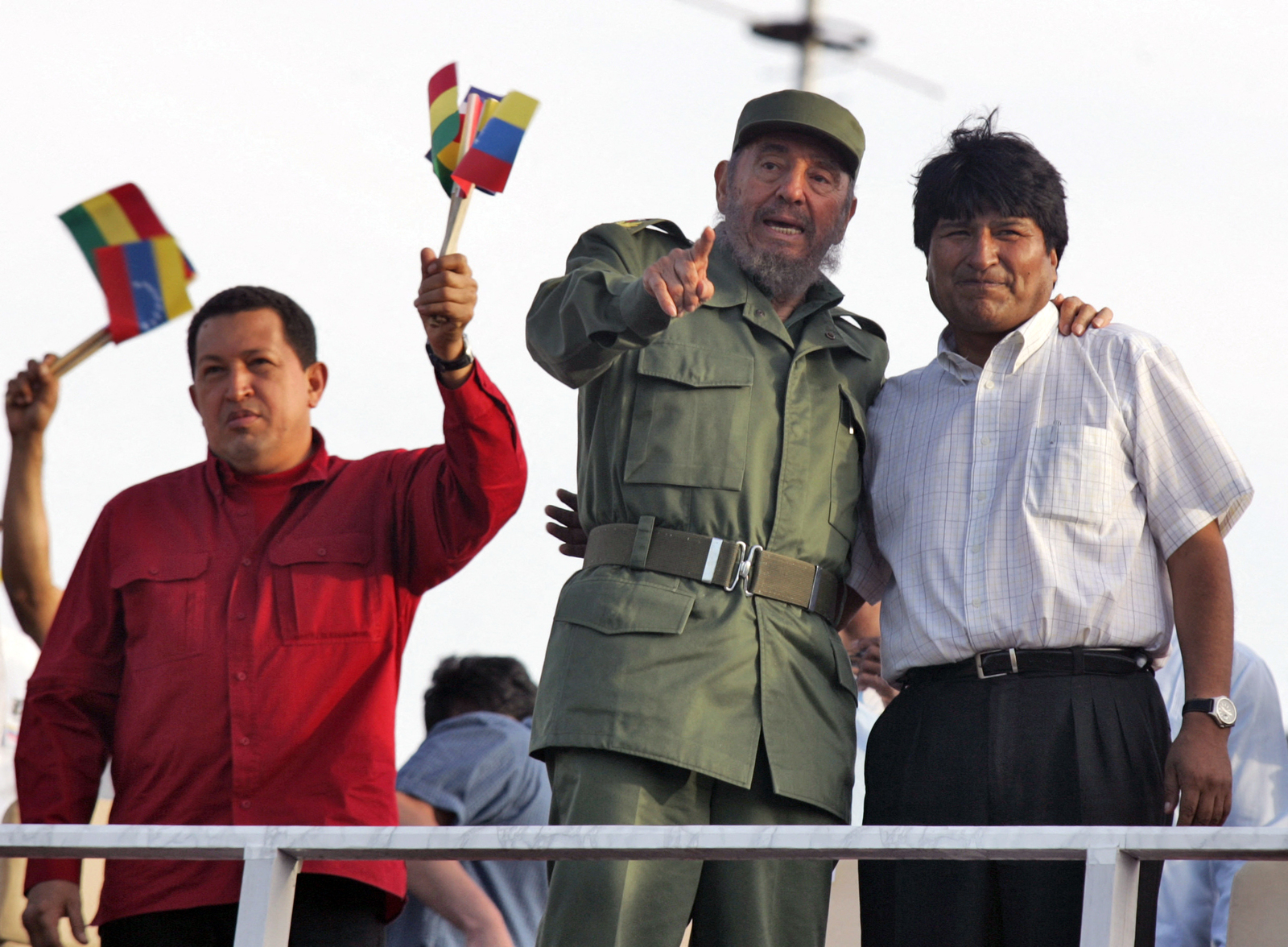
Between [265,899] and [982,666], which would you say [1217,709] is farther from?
[265,899]

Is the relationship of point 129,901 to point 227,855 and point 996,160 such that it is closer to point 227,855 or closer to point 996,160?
point 227,855

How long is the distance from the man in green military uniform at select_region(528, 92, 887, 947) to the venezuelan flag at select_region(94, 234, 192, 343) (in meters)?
2.00

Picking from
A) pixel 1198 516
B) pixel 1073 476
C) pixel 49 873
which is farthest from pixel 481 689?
pixel 1198 516

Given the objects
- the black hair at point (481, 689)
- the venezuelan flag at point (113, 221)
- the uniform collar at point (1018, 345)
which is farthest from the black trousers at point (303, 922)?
the venezuelan flag at point (113, 221)

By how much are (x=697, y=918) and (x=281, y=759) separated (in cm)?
94

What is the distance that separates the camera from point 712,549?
315 cm

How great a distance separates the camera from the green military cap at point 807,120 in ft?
11.4

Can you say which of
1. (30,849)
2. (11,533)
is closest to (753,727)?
(30,849)

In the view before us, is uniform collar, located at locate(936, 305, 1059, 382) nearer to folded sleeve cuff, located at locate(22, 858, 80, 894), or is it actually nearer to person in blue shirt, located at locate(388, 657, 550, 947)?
person in blue shirt, located at locate(388, 657, 550, 947)

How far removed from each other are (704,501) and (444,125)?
3.58 ft

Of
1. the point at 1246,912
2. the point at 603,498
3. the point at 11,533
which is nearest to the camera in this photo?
the point at 603,498

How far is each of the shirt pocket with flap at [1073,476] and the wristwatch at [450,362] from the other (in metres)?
1.12

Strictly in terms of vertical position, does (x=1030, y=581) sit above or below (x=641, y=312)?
below

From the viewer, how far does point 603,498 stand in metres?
3.28
